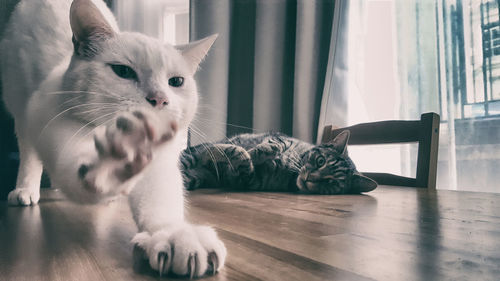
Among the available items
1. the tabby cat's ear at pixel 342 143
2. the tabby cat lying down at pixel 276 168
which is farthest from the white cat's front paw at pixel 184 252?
the tabby cat's ear at pixel 342 143

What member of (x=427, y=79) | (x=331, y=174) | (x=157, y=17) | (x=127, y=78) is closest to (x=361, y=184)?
(x=331, y=174)

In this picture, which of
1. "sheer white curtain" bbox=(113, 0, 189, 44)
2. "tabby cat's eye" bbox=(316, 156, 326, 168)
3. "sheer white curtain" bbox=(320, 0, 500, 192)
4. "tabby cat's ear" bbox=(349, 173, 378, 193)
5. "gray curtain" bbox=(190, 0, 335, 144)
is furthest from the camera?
"gray curtain" bbox=(190, 0, 335, 144)

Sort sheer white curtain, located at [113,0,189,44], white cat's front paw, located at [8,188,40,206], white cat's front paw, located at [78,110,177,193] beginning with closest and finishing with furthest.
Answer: white cat's front paw, located at [78,110,177,193], white cat's front paw, located at [8,188,40,206], sheer white curtain, located at [113,0,189,44]

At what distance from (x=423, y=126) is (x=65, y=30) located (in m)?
1.32

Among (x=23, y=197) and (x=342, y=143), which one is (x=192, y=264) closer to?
(x=23, y=197)

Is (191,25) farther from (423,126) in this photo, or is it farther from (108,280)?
(108,280)

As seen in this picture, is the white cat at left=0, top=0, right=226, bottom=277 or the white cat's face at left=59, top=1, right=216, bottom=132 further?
the white cat's face at left=59, top=1, right=216, bottom=132

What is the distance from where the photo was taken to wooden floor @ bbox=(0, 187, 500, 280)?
1.36 ft

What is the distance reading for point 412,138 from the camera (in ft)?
4.96

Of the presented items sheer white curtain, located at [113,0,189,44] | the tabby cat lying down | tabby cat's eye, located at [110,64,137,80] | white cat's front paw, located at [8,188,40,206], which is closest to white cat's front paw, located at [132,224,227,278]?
tabby cat's eye, located at [110,64,137,80]

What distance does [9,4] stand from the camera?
1189 millimetres

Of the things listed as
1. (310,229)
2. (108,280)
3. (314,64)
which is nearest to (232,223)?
(310,229)

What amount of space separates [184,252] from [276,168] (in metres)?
1.18

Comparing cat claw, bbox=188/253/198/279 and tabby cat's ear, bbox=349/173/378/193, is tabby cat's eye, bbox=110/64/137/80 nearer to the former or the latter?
cat claw, bbox=188/253/198/279
